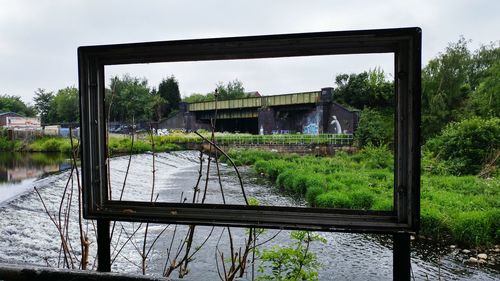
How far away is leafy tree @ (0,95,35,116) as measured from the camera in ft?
75.4

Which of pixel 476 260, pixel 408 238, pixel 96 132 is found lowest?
pixel 476 260

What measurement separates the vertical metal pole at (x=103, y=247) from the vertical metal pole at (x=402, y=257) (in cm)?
104

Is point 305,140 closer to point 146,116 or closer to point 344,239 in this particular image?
point 146,116

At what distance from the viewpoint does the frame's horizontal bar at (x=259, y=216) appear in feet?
4.07

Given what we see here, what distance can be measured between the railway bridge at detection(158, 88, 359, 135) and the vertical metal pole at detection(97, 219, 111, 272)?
0.74 m

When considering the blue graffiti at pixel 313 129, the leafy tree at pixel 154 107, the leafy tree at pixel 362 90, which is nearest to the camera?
the leafy tree at pixel 362 90

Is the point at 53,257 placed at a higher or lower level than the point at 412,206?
lower

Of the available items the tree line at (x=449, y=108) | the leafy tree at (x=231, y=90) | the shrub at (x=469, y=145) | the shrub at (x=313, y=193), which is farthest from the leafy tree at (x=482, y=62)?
the leafy tree at (x=231, y=90)

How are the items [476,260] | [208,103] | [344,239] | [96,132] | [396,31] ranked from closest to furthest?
[396,31] < [96,132] < [208,103] < [476,260] < [344,239]

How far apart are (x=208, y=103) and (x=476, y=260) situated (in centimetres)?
444

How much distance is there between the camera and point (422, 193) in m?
8.26

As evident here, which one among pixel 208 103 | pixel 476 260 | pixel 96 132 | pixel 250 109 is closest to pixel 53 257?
pixel 208 103

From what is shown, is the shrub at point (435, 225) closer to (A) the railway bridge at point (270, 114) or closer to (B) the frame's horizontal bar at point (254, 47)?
(A) the railway bridge at point (270, 114)

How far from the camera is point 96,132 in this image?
58.1 inches
